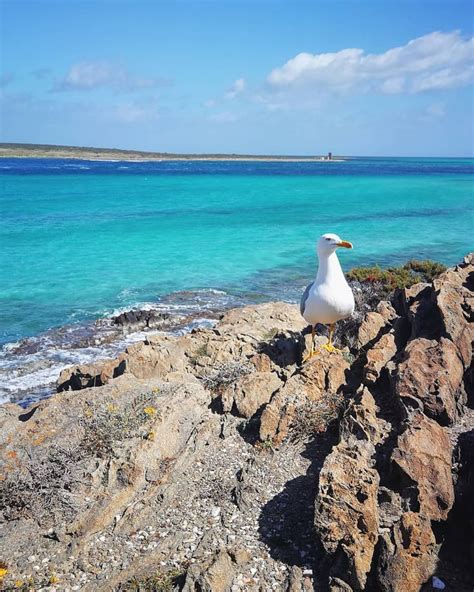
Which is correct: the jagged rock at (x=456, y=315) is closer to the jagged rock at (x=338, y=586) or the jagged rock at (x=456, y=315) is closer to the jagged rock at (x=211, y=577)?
the jagged rock at (x=338, y=586)

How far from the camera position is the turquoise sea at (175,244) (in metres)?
17.0

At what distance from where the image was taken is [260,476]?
5602mm

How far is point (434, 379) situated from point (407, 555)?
2333 mm

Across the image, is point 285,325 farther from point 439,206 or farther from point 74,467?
point 439,206

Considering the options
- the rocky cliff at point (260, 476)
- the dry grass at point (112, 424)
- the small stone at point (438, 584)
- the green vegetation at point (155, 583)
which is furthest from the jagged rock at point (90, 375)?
the small stone at point (438, 584)

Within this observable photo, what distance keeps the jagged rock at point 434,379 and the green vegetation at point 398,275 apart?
7441 mm

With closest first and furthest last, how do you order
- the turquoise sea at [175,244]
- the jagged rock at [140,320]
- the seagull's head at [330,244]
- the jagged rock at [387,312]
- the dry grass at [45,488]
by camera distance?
the dry grass at [45,488] < the seagull's head at [330,244] < the jagged rock at [387,312] < the jagged rock at [140,320] < the turquoise sea at [175,244]

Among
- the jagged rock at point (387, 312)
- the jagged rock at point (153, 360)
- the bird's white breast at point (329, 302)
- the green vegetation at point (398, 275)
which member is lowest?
the green vegetation at point (398, 275)

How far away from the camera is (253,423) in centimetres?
632

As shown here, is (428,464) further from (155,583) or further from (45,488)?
(45,488)

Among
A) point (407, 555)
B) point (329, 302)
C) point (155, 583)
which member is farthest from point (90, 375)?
point (407, 555)

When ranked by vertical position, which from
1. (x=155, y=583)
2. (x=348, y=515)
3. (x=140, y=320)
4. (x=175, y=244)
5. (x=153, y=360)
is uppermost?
(x=348, y=515)

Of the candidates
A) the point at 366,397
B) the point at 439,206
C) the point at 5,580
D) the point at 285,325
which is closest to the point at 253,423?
the point at 366,397

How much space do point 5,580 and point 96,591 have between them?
82 centimetres
